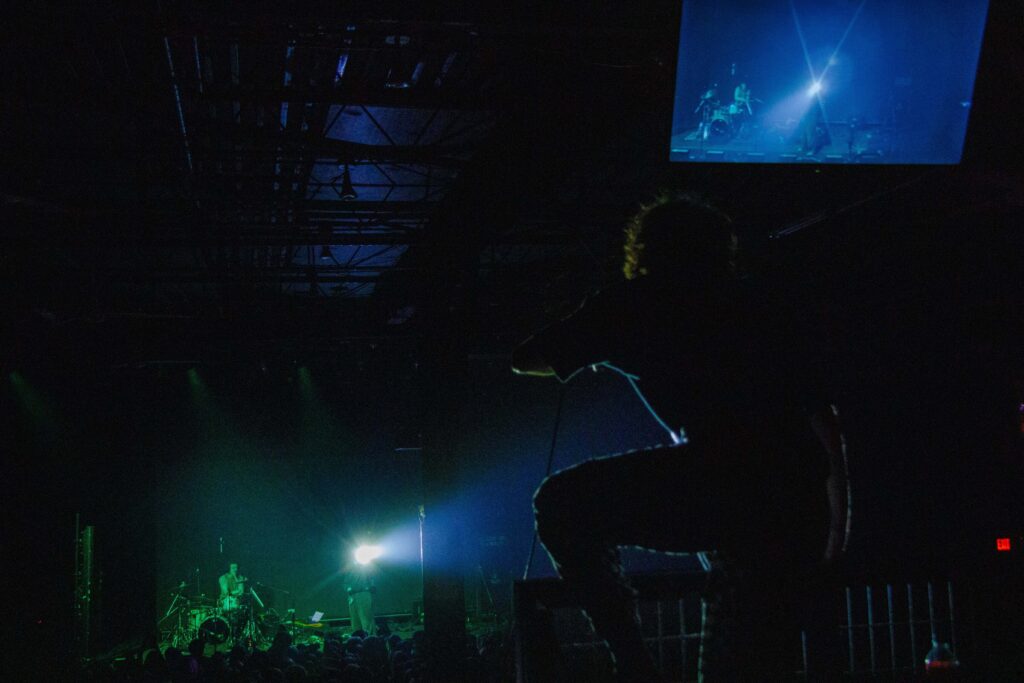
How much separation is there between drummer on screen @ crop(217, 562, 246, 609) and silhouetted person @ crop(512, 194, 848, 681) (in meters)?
13.8

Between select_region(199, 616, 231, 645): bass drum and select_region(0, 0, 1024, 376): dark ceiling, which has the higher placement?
select_region(0, 0, 1024, 376): dark ceiling

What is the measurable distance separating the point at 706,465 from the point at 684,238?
54cm

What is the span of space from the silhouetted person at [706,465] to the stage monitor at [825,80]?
168 cm

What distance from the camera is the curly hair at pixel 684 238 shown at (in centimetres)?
204

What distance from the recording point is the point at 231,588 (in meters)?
14.9

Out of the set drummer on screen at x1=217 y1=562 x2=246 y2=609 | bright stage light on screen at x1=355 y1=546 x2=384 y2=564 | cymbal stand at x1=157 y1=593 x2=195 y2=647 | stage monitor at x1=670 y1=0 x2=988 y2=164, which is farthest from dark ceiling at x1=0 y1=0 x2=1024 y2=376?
cymbal stand at x1=157 y1=593 x2=195 y2=647

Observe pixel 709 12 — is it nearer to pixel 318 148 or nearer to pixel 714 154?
pixel 714 154

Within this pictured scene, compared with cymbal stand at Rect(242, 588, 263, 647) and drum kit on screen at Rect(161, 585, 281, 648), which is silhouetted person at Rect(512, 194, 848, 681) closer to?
drum kit on screen at Rect(161, 585, 281, 648)

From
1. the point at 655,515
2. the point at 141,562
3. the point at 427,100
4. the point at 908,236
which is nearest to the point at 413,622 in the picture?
the point at 141,562

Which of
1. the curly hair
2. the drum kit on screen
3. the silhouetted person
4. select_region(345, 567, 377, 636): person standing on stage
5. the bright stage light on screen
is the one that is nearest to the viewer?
the silhouetted person

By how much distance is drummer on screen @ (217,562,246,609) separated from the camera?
14602mm

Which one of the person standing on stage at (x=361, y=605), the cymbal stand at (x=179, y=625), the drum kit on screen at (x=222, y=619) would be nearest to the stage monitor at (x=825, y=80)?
the drum kit on screen at (x=222, y=619)

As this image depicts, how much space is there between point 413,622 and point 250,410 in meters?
5.01

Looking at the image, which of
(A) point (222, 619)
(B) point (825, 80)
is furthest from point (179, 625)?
(B) point (825, 80)
